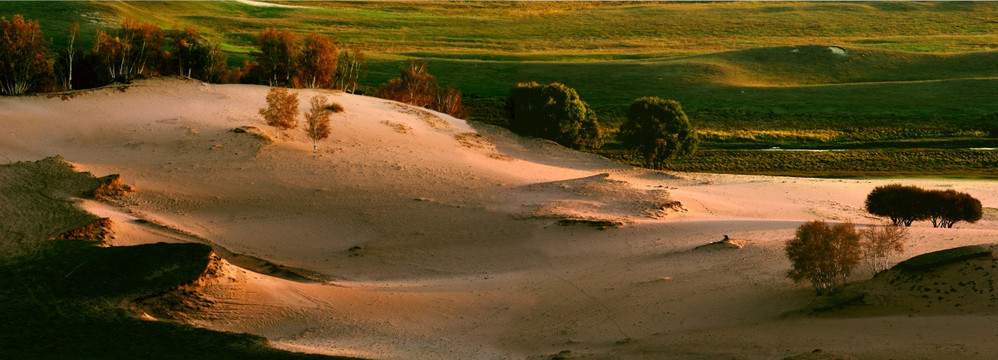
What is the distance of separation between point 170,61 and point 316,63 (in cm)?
1183

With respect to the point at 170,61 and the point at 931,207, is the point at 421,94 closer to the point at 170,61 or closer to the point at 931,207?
the point at 170,61

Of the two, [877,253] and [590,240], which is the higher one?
[877,253]

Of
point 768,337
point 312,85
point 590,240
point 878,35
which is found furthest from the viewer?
point 878,35

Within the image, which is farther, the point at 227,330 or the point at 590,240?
the point at 590,240

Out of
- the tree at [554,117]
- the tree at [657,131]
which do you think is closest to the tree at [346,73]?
the tree at [554,117]

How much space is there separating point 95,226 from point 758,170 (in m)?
48.1

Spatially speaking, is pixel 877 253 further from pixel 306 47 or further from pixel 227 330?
pixel 306 47

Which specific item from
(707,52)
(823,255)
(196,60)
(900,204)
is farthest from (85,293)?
(707,52)

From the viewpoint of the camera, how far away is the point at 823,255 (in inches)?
1356

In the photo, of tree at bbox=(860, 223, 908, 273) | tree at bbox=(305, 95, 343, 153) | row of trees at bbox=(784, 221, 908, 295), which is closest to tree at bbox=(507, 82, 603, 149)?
tree at bbox=(305, 95, 343, 153)

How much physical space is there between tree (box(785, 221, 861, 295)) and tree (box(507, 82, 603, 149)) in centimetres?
4379

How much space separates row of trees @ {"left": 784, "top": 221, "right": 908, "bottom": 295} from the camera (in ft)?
113

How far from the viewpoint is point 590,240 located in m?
47.4

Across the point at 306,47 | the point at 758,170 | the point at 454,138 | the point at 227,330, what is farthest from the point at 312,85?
the point at 227,330
